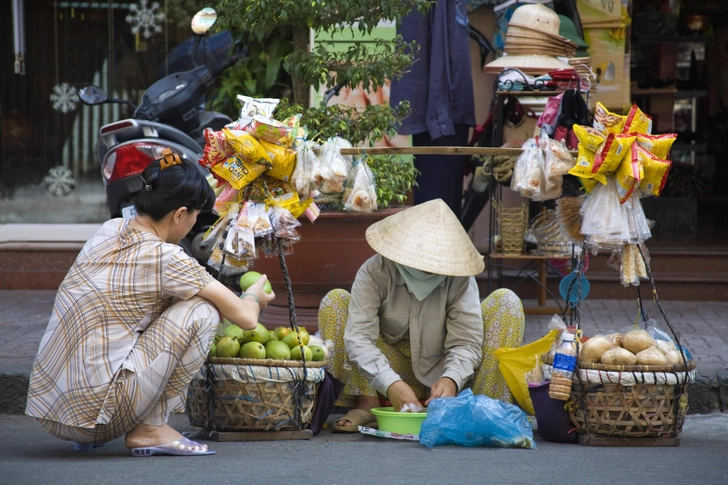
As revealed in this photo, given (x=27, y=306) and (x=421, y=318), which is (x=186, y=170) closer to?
(x=421, y=318)

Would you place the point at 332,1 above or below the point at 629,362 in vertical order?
above

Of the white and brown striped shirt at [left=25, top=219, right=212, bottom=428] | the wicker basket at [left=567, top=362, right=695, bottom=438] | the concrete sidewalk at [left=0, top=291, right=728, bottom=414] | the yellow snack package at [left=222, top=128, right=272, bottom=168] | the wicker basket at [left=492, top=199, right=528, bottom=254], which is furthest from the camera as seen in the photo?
the wicker basket at [left=492, top=199, right=528, bottom=254]

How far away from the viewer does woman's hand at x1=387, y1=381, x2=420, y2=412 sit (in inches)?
157

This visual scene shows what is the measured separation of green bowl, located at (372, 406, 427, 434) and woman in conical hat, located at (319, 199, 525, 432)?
137 mm

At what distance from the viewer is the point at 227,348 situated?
386cm

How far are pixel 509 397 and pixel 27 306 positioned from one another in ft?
12.4

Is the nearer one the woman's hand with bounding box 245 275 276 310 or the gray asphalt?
the gray asphalt

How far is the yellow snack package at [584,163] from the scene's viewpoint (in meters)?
3.92

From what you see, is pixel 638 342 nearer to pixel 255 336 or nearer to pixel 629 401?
pixel 629 401

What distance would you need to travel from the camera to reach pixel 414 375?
14.3 ft

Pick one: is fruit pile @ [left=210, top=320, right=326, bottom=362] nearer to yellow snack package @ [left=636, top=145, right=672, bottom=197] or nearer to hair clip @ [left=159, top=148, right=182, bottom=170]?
hair clip @ [left=159, top=148, right=182, bottom=170]

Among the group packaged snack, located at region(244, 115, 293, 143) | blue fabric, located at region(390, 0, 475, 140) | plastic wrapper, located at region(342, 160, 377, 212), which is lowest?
plastic wrapper, located at region(342, 160, 377, 212)

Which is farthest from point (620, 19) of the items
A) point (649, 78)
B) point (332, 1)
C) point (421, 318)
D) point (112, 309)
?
point (112, 309)

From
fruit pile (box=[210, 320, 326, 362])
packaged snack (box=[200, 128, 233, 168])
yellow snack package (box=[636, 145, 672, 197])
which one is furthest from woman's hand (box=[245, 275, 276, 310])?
yellow snack package (box=[636, 145, 672, 197])
